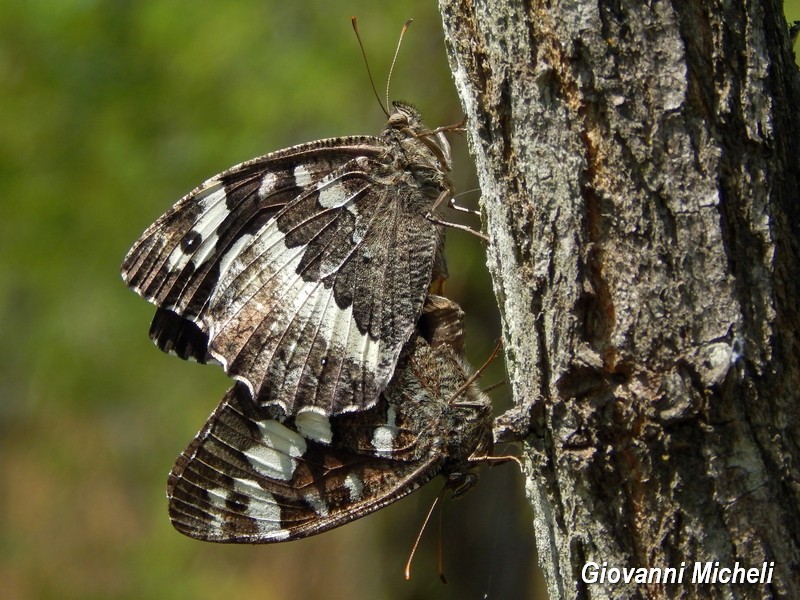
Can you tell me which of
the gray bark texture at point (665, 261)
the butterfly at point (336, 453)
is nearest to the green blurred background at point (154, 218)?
the butterfly at point (336, 453)

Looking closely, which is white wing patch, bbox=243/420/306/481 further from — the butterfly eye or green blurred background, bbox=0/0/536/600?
green blurred background, bbox=0/0/536/600

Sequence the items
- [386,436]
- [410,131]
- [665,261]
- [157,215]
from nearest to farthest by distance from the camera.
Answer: [665,261]
[386,436]
[410,131]
[157,215]

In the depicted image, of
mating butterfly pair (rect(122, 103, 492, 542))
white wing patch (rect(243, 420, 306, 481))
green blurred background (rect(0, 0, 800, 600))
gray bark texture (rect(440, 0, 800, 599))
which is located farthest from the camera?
green blurred background (rect(0, 0, 800, 600))

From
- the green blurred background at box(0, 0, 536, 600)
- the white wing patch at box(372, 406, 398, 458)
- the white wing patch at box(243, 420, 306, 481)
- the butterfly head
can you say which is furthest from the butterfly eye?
the green blurred background at box(0, 0, 536, 600)

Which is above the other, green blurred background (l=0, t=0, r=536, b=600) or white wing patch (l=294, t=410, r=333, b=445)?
green blurred background (l=0, t=0, r=536, b=600)

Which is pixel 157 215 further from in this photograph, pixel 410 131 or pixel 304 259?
pixel 410 131

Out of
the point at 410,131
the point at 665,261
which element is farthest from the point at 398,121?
the point at 665,261
